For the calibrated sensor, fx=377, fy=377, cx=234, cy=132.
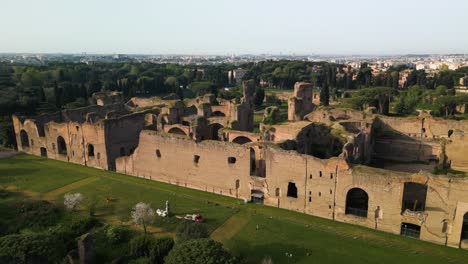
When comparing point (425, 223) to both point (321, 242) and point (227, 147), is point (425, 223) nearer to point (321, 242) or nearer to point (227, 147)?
point (321, 242)

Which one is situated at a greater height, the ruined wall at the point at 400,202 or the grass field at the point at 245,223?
the ruined wall at the point at 400,202

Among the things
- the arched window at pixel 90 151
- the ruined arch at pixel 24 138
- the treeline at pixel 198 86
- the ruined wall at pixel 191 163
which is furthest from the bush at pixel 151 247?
the treeline at pixel 198 86

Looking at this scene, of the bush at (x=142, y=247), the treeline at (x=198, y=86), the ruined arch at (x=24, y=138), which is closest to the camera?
the bush at (x=142, y=247)

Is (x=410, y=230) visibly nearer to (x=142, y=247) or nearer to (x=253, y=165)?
(x=253, y=165)

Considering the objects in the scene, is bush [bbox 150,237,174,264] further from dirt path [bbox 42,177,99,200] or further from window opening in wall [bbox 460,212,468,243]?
window opening in wall [bbox 460,212,468,243]

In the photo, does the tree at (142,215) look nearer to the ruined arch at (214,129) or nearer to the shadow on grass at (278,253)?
the shadow on grass at (278,253)

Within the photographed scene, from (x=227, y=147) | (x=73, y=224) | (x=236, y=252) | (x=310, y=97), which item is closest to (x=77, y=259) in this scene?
(x=73, y=224)

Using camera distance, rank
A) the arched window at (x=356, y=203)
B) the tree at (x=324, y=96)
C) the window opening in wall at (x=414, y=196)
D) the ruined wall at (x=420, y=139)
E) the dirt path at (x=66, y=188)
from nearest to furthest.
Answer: the window opening in wall at (x=414, y=196) < the arched window at (x=356, y=203) < the dirt path at (x=66, y=188) < the ruined wall at (x=420, y=139) < the tree at (x=324, y=96)
